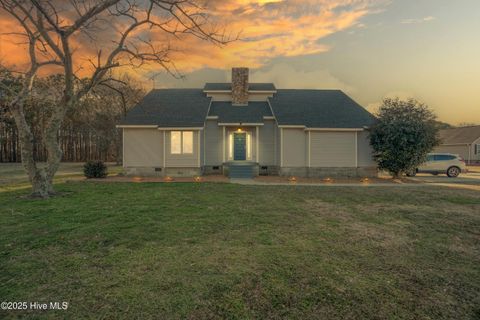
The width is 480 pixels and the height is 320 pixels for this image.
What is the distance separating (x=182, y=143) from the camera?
18.0m

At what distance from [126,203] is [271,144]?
40.6 ft

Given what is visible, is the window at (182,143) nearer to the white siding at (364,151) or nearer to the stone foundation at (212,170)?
the stone foundation at (212,170)

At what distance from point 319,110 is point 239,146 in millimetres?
7015

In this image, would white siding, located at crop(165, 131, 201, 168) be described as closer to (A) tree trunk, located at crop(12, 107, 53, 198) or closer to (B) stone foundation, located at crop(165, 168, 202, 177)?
(B) stone foundation, located at crop(165, 168, 202, 177)

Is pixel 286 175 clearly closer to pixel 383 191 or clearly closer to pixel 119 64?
pixel 383 191

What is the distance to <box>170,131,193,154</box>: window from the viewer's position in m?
18.0

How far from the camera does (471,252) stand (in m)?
5.36

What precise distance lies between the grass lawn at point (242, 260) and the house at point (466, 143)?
3942 centimetres

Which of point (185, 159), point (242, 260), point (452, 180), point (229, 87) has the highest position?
point (229, 87)

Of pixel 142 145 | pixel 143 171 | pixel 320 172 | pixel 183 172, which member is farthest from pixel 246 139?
pixel 143 171

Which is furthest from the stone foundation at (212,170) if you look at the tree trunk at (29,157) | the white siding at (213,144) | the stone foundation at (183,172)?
the tree trunk at (29,157)

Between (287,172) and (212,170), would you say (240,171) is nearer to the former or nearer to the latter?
(212,170)

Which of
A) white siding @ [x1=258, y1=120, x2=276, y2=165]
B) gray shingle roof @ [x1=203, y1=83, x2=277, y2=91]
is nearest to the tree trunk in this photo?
white siding @ [x1=258, y1=120, x2=276, y2=165]

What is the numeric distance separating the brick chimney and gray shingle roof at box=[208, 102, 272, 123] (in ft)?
1.64
